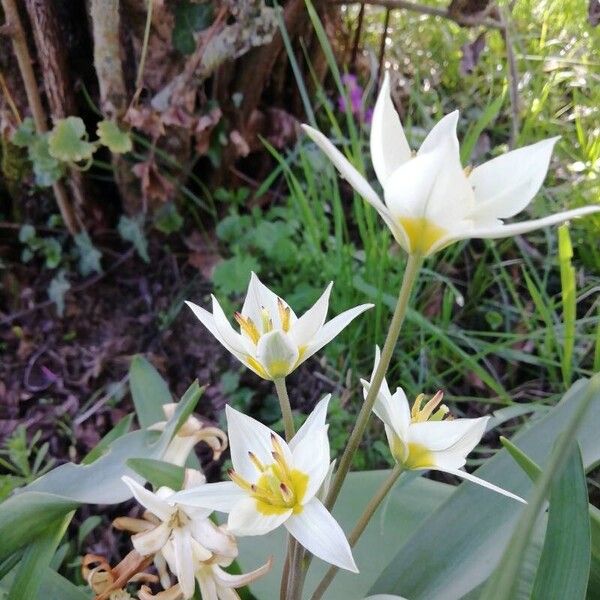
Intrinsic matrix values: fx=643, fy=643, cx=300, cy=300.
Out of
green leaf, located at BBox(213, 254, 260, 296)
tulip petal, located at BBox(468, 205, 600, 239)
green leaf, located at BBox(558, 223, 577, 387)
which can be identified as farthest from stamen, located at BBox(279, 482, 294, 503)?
green leaf, located at BBox(213, 254, 260, 296)

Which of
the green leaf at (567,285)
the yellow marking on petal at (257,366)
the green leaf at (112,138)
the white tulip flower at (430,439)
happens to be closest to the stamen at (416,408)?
the white tulip flower at (430,439)

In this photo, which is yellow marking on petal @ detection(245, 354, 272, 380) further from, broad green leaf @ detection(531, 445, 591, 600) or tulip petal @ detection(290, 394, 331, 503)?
broad green leaf @ detection(531, 445, 591, 600)

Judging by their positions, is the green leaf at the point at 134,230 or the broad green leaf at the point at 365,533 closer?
the broad green leaf at the point at 365,533

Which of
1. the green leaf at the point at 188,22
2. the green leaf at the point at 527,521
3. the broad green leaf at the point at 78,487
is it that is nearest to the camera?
the green leaf at the point at 527,521

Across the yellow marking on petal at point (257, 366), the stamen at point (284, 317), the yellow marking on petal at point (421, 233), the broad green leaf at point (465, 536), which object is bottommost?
→ the broad green leaf at point (465, 536)

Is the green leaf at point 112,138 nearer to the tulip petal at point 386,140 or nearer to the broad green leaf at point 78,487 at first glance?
the broad green leaf at point 78,487

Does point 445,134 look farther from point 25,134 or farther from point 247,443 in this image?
point 25,134

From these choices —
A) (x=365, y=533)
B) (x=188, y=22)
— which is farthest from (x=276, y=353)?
(x=188, y=22)
